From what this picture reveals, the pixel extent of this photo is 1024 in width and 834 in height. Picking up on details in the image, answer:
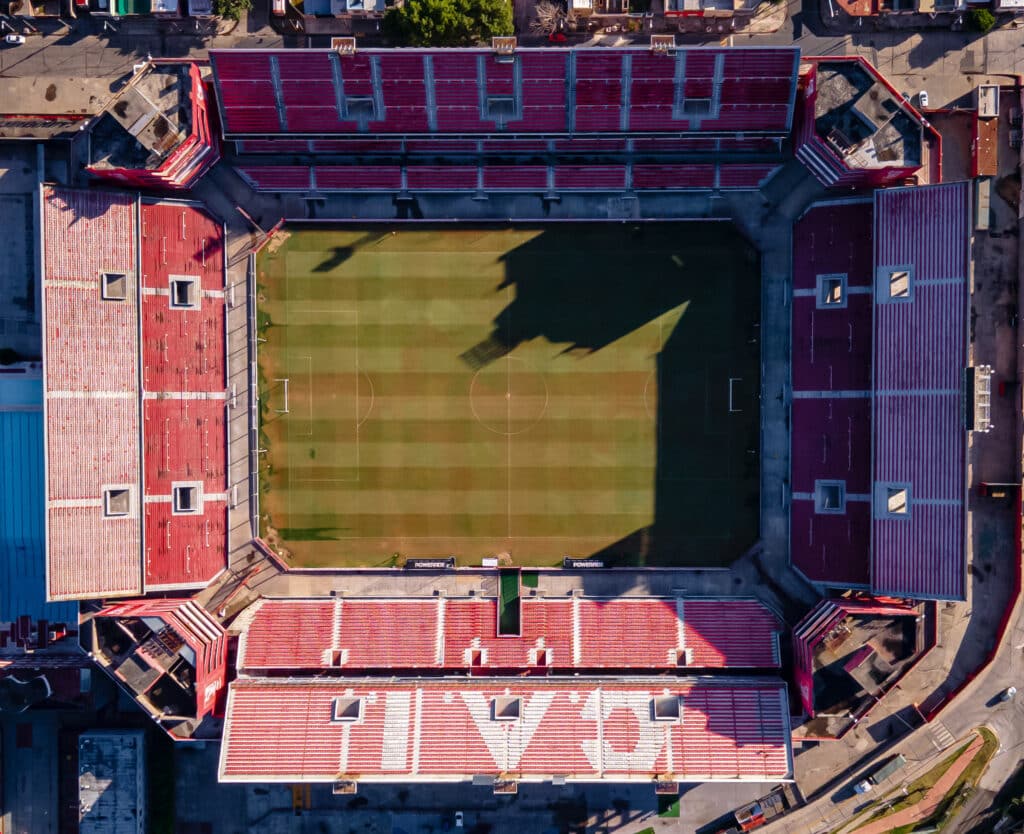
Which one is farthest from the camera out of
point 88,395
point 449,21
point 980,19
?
point 980,19

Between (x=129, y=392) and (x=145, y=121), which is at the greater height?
(x=145, y=121)

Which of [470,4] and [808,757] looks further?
[808,757]

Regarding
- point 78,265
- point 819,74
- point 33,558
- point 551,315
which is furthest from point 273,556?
point 819,74

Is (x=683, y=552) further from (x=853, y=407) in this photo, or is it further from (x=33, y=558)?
(x=33, y=558)

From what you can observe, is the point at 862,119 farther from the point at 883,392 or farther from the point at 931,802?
the point at 931,802

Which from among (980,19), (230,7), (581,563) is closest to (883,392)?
(581,563)

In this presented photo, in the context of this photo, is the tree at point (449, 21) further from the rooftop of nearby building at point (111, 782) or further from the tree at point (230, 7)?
the rooftop of nearby building at point (111, 782)
